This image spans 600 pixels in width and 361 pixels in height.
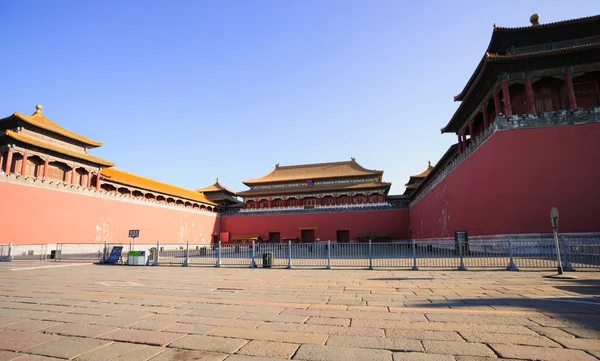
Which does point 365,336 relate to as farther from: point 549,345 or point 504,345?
point 549,345

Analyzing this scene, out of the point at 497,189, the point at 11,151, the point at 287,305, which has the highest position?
the point at 11,151

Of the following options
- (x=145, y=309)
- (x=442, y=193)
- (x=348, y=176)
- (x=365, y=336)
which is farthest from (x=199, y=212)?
(x=365, y=336)

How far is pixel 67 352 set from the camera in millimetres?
2596

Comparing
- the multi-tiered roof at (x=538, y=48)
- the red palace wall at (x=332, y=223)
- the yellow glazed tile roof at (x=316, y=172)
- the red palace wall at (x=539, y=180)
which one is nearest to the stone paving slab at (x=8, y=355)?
the red palace wall at (x=539, y=180)

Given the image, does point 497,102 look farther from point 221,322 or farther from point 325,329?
point 221,322

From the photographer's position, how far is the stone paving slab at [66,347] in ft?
8.43

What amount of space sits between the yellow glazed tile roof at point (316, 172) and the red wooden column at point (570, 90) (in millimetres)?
19074

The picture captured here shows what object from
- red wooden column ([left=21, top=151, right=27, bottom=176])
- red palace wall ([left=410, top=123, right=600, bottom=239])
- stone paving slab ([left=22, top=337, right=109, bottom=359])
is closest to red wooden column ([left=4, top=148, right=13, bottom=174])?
red wooden column ([left=21, top=151, right=27, bottom=176])

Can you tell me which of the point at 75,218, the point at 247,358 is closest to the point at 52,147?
the point at 75,218

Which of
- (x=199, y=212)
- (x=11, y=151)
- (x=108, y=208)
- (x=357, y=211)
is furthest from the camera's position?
(x=199, y=212)

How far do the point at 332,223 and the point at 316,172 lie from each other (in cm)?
674

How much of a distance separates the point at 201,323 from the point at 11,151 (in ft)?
72.0

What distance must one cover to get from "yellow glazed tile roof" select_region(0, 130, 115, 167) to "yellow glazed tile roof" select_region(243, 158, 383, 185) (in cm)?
1512

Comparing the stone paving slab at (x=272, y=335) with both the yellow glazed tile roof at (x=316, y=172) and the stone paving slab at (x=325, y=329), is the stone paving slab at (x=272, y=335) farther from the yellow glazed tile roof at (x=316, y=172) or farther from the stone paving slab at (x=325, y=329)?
Result: the yellow glazed tile roof at (x=316, y=172)
